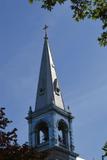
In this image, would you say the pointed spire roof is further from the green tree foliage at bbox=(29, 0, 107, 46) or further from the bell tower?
the green tree foliage at bbox=(29, 0, 107, 46)

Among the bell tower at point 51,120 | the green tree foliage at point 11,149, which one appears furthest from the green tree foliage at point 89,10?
the bell tower at point 51,120

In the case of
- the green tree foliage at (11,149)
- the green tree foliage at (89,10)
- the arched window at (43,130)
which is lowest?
the green tree foliage at (11,149)

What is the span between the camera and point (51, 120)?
62438 mm

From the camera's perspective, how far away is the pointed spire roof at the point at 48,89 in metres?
64.9

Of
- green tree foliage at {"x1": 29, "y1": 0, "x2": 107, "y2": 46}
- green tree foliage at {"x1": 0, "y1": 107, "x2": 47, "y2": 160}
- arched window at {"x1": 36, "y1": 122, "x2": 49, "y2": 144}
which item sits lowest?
green tree foliage at {"x1": 0, "y1": 107, "x2": 47, "y2": 160}

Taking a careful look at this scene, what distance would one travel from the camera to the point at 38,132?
63.7 m

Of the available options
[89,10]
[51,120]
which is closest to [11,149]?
[89,10]

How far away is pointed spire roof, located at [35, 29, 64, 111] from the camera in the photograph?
213ft

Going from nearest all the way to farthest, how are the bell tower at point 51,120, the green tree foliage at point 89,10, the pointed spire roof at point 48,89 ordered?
the green tree foliage at point 89,10 → the bell tower at point 51,120 → the pointed spire roof at point 48,89

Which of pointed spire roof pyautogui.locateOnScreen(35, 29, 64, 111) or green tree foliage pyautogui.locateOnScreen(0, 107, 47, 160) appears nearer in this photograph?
green tree foliage pyautogui.locateOnScreen(0, 107, 47, 160)

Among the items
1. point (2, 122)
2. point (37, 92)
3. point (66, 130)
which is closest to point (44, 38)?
point (37, 92)

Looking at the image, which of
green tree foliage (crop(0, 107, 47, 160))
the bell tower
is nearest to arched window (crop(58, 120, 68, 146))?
the bell tower

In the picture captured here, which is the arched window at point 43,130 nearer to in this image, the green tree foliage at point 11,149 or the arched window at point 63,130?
the arched window at point 63,130

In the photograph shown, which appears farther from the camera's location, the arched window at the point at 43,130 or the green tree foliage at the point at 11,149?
the arched window at the point at 43,130
